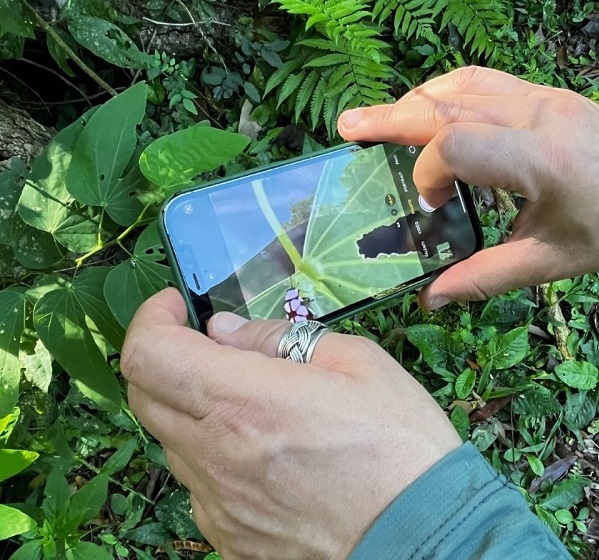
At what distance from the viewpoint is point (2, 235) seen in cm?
109

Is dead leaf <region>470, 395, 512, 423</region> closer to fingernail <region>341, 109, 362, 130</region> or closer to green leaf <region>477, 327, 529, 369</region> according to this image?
green leaf <region>477, 327, 529, 369</region>

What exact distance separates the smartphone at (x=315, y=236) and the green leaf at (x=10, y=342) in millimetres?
290

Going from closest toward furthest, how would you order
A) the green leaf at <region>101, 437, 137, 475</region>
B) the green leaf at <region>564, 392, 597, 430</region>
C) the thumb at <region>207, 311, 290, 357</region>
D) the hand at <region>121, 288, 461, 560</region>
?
the hand at <region>121, 288, 461, 560</region> < the thumb at <region>207, 311, 290, 357</region> < the green leaf at <region>101, 437, 137, 475</region> < the green leaf at <region>564, 392, 597, 430</region>

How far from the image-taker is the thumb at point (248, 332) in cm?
84

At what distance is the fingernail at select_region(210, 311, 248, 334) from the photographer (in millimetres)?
912

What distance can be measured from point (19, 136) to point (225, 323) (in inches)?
30.6

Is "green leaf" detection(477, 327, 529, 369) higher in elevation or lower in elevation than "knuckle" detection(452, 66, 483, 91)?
lower

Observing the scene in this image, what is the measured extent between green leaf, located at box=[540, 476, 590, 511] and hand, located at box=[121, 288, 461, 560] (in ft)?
3.81

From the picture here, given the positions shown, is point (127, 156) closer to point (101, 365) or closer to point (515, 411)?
point (101, 365)

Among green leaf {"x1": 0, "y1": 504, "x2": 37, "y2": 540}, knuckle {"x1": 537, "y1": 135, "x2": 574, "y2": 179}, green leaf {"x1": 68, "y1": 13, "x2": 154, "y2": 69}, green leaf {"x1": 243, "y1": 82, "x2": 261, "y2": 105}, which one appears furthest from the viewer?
green leaf {"x1": 243, "y1": 82, "x2": 261, "y2": 105}

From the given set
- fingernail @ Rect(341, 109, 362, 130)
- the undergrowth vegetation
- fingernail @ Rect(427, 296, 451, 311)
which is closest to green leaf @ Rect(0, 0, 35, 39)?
the undergrowth vegetation

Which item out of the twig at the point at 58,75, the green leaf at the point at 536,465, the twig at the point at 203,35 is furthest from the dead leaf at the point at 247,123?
the green leaf at the point at 536,465

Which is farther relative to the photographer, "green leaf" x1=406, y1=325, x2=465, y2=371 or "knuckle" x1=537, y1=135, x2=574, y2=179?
"green leaf" x1=406, y1=325, x2=465, y2=371

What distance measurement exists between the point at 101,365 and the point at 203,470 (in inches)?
15.0
